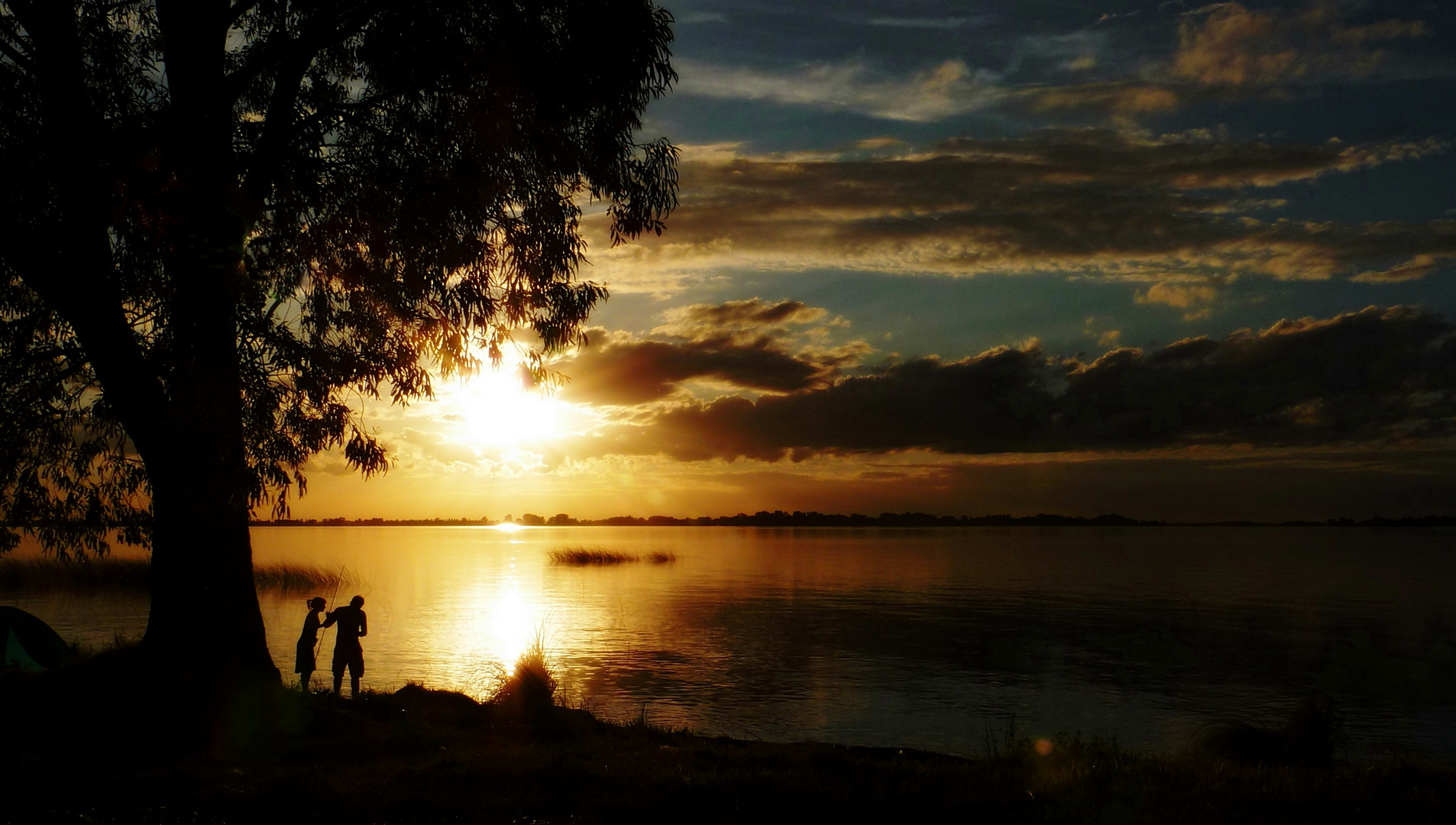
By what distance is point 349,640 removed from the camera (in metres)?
20.1

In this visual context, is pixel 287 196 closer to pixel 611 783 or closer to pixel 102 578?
pixel 611 783

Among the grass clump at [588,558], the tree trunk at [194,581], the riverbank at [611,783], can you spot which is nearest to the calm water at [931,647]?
the riverbank at [611,783]

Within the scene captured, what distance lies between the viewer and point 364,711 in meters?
16.0

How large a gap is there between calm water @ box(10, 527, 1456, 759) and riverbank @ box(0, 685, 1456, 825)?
7882 mm

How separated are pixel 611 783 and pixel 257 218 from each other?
9.55 meters

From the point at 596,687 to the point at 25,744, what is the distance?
53.4ft

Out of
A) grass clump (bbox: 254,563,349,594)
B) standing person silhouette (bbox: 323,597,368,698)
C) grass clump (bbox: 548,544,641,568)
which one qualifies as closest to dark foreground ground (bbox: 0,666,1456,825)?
standing person silhouette (bbox: 323,597,368,698)

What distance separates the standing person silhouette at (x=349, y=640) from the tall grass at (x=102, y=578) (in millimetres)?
33599

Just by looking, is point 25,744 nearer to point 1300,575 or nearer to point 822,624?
point 822,624

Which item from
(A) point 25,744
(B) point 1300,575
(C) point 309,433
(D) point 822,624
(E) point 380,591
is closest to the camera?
(A) point 25,744

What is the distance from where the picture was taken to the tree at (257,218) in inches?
509

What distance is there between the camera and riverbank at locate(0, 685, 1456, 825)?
9.83 meters

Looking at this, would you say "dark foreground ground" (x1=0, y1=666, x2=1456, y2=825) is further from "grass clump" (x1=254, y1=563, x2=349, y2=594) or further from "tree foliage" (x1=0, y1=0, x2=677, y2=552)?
"grass clump" (x1=254, y1=563, x2=349, y2=594)

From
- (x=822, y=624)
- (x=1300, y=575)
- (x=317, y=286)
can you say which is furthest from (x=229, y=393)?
(x=1300, y=575)
